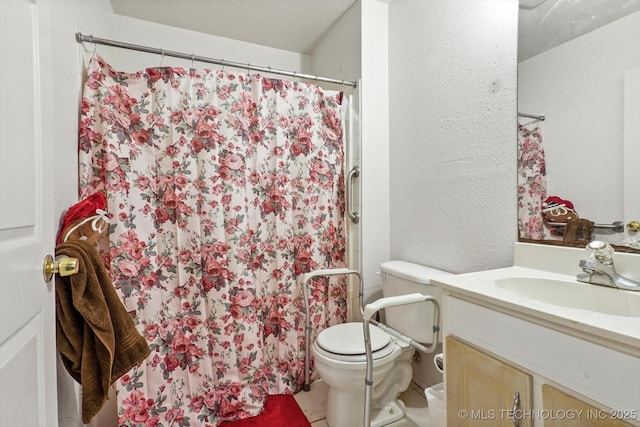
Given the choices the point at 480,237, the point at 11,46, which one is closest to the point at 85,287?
the point at 11,46

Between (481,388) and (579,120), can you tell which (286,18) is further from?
(481,388)

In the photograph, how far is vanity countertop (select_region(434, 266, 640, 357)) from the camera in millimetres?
609

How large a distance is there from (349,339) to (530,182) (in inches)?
41.8

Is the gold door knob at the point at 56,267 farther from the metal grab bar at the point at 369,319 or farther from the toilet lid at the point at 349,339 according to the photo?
the toilet lid at the point at 349,339

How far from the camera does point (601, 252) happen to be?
3.06 ft

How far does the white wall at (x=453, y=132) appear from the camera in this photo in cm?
129

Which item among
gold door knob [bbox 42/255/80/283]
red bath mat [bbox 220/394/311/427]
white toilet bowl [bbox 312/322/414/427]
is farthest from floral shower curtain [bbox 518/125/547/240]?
gold door knob [bbox 42/255/80/283]

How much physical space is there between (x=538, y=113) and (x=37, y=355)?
67.9 inches

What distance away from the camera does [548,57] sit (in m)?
1.17

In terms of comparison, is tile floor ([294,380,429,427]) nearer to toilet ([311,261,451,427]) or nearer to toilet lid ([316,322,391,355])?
toilet ([311,261,451,427])

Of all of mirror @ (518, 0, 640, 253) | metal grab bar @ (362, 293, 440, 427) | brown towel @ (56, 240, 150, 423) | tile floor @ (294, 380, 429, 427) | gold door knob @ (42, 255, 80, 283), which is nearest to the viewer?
gold door knob @ (42, 255, 80, 283)

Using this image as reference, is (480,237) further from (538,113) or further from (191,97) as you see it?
(191,97)

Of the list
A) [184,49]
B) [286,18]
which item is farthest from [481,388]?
[184,49]

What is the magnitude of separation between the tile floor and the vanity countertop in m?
0.91
